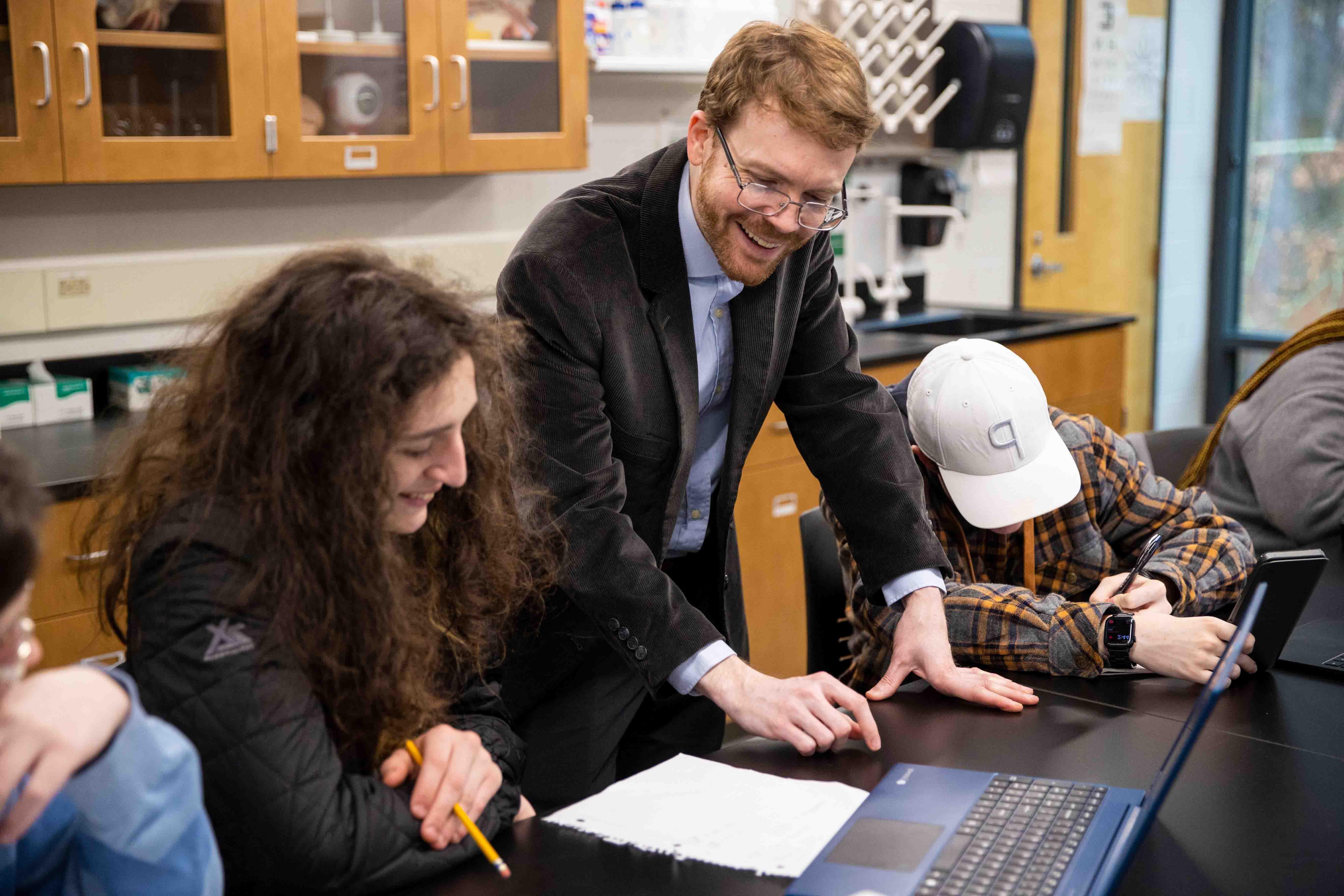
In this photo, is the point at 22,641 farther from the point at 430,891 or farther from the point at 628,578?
the point at 628,578

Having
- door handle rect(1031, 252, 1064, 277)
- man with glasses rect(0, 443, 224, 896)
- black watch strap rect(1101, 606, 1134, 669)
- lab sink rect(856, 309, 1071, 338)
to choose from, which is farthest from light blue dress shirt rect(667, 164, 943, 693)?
door handle rect(1031, 252, 1064, 277)

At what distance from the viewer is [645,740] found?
6.14 feet

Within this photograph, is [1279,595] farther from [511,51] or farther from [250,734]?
[511,51]

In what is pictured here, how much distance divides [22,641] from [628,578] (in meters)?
0.75

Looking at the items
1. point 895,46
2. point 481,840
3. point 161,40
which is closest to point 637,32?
point 895,46

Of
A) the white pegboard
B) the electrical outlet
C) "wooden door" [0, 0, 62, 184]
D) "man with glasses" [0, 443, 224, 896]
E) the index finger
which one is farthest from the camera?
the white pegboard

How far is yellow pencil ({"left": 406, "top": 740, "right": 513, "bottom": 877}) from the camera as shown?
3.51 feet

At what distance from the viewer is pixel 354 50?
2701 millimetres

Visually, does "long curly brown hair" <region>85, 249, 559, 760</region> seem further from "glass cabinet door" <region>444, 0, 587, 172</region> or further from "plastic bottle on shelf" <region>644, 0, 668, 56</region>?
"plastic bottle on shelf" <region>644, 0, 668, 56</region>

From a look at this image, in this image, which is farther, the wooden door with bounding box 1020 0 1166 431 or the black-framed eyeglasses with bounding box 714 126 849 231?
the wooden door with bounding box 1020 0 1166 431

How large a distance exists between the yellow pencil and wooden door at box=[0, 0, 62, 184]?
1.66 metres

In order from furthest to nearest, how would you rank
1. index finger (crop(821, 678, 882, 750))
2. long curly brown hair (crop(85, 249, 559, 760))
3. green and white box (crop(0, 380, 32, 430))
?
green and white box (crop(0, 380, 32, 430)) < index finger (crop(821, 678, 882, 750)) < long curly brown hair (crop(85, 249, 559, 760))

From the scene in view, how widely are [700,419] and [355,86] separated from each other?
4.52 feet

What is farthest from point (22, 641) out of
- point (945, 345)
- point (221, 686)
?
point (945, 345)
